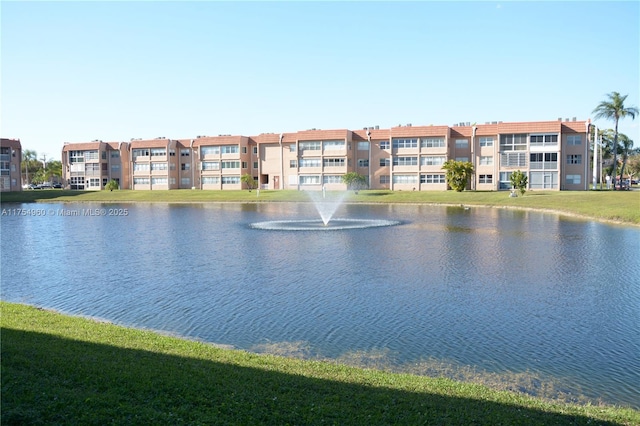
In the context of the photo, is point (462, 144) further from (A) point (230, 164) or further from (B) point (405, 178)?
(A) point (230, 164)

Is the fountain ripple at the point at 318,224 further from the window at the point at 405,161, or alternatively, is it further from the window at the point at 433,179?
the window at the point at 405,161

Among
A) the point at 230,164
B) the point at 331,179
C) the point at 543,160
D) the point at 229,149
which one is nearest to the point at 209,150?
the point at 229,149

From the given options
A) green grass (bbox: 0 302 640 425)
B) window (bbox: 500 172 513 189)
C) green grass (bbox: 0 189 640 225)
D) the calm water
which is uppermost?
window (bbox: 500 172 513 189)

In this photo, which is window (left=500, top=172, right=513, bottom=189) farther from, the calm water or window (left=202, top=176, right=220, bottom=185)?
window (left=202, top=176, right=220, bottom=185)

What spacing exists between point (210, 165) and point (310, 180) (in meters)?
22.0

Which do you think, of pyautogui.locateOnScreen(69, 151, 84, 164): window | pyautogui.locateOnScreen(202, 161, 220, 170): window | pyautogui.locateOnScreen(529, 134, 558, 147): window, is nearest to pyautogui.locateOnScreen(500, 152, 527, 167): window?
pyautogui.locateOnScreen(529, 134, 558, 147): window

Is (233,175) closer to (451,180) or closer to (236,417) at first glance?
(451,180)

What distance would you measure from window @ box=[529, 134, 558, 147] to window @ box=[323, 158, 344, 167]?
103 ft

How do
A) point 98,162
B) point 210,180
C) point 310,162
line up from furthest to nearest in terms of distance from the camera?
1. point 98,162
2. point 210,180
3. point 310,162

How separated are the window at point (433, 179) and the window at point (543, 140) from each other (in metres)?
14.7

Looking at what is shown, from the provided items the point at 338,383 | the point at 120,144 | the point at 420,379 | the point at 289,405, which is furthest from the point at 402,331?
the point at 120,144

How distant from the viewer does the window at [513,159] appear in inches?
A: 3388

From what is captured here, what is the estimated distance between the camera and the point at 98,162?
118 meters

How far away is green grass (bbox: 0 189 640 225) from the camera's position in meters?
53.4
